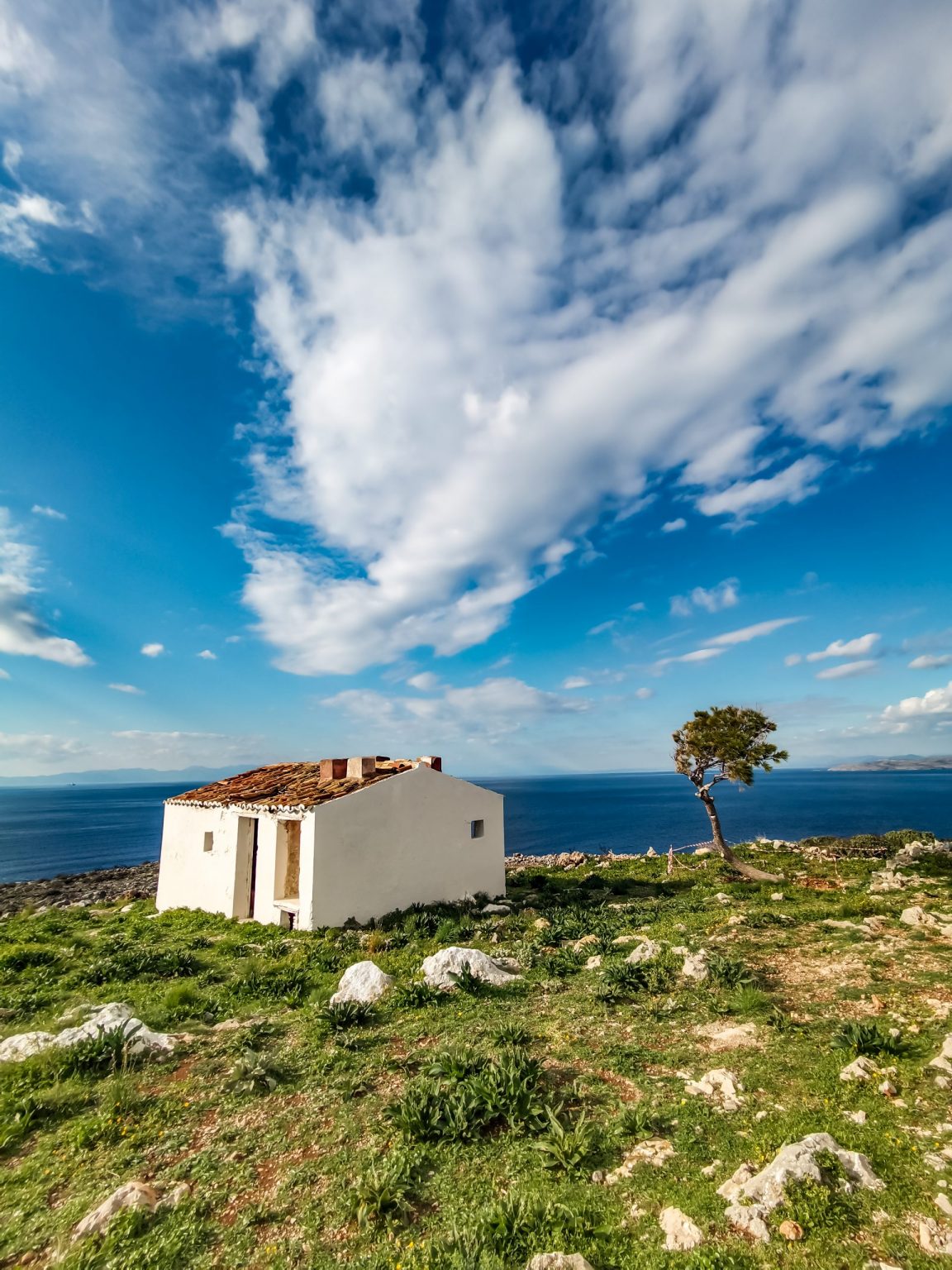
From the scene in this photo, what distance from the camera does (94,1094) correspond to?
25.9 ft

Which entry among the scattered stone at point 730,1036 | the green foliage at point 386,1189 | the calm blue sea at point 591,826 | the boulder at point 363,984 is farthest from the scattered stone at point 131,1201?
the calm blue sea at point 591,826

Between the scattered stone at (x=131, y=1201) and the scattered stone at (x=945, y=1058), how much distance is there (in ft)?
29.9

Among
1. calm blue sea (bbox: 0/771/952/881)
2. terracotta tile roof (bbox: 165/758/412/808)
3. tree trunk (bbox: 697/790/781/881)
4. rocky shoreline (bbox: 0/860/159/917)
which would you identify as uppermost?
terracotta tile roof (bbox: 165/758/412/808)

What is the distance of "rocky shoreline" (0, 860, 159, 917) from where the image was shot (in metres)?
34.9

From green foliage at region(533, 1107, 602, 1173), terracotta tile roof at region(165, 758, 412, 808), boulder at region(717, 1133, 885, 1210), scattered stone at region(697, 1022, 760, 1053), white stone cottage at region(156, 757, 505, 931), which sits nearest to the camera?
boulder at region(717, 1133, 885, 1210)

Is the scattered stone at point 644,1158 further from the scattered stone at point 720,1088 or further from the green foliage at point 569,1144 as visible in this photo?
the scattered stone at point 720,1088

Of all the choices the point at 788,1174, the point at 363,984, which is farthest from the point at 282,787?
the point at 788,1174

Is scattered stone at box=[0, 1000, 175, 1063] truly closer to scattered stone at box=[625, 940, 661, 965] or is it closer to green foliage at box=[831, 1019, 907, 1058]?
scattered stone at box=[625, 940, 661, 965]

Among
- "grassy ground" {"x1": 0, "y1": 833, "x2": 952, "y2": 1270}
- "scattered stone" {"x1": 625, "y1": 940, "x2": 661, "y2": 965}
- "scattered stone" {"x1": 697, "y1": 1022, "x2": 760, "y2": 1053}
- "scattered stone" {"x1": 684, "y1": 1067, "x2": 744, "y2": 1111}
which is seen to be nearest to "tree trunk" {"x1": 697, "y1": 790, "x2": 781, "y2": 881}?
"grassy ground" {"x1": 0, "y1": 833, "x2": 952, "y2": 1270}

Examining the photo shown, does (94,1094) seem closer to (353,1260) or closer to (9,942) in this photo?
(353,1260)

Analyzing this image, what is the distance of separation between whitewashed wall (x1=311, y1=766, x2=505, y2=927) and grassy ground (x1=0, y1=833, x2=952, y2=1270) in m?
4.16

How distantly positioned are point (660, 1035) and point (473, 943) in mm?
7106

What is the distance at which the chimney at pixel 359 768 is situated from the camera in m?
22.1

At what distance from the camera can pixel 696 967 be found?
11703 mm
